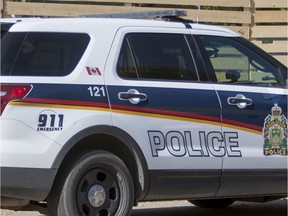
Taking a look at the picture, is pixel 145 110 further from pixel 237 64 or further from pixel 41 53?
pixel 237 64

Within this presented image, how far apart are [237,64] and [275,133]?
2.53 feet

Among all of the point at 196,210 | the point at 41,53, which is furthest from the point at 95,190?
the point at 196,210

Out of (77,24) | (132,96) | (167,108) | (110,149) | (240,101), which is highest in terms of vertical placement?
(77,24)

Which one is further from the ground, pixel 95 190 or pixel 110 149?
pixel 110 149

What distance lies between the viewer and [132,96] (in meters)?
6.23

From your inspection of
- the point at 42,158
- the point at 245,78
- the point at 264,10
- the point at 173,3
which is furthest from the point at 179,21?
the point at 264,10

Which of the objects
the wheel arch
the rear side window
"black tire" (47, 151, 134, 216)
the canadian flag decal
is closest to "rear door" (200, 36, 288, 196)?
the wheel arch

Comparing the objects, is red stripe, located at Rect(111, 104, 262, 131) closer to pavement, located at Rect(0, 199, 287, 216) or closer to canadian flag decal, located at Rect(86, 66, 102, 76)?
canadian flag decal, located at Rect(86, 66, 102, 76)

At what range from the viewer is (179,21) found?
6.97 meters

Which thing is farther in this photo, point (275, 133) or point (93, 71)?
point (275, 133)

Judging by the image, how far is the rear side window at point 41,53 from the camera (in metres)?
5.88

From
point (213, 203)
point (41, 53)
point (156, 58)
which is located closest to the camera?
point (41, 53)

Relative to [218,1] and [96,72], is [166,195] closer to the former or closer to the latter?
[96,72]

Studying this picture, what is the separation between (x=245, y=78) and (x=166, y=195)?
1398mm
